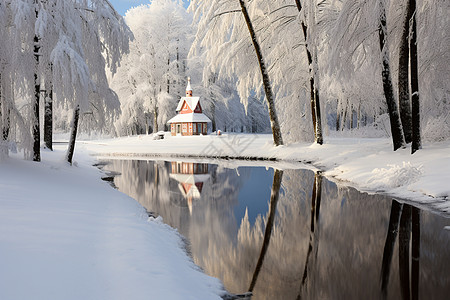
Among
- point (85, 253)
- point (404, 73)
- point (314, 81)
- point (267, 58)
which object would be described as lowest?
point (85, 253)

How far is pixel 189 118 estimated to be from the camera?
4422 cm

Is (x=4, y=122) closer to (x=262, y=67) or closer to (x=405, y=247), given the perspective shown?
(x=405, y=247)

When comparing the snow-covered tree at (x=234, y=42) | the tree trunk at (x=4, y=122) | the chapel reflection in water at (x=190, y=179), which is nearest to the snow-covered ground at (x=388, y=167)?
the snow-covered tree at (x=234, y=42)

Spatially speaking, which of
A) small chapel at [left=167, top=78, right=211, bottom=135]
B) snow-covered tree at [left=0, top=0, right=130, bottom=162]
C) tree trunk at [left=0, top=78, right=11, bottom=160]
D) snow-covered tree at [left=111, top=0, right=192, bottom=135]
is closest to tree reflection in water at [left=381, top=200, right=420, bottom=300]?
snow-covered tree at [left=0, top=0, right=130, bottom=162]

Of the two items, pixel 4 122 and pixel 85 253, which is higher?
pixel 4 122

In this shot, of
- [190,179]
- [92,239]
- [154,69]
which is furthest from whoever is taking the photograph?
[154,69]

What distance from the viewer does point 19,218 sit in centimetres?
547

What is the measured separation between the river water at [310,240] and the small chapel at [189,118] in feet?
108

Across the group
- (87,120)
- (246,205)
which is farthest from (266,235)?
(87,120)

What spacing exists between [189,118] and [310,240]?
1514 inches

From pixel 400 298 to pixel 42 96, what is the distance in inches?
626

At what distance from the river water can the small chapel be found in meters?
32.8

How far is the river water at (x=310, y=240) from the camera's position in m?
4.85

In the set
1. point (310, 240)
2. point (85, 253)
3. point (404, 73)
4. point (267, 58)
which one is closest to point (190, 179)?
point (310, 240)
